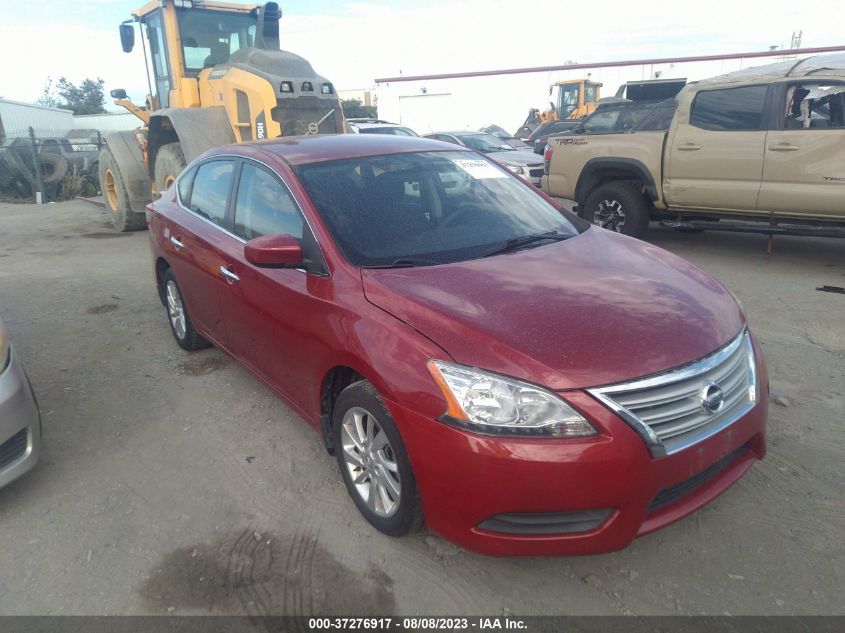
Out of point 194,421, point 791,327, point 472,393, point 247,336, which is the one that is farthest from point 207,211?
point 791,327

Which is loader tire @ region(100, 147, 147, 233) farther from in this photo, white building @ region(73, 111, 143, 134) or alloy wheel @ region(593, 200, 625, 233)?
white building @ region(73, 111, 143, 134)

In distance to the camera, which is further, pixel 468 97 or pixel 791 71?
pixel 468 97

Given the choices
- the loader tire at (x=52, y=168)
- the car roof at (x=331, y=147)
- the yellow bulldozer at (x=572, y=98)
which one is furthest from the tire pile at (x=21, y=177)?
the yellow bulldozer at (x=572, y=98)

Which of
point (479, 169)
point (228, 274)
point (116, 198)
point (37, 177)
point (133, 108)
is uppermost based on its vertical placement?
point (133, 108)

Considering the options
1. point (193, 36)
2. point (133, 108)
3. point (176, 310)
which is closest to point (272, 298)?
point (176, 310)

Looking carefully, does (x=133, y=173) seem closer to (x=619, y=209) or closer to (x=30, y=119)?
(x=619, y=209)

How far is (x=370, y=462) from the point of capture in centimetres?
272

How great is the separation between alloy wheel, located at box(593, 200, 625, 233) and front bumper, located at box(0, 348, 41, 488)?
670cm

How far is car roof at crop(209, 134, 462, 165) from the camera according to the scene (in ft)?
11.6

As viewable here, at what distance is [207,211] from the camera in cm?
413

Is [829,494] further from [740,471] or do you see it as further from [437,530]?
[437,530]

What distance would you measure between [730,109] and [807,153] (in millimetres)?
992

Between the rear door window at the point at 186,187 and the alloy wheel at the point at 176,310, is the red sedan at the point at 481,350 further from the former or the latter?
the alloy wheel at the point at 176,310

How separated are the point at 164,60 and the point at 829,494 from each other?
31.2 ft
